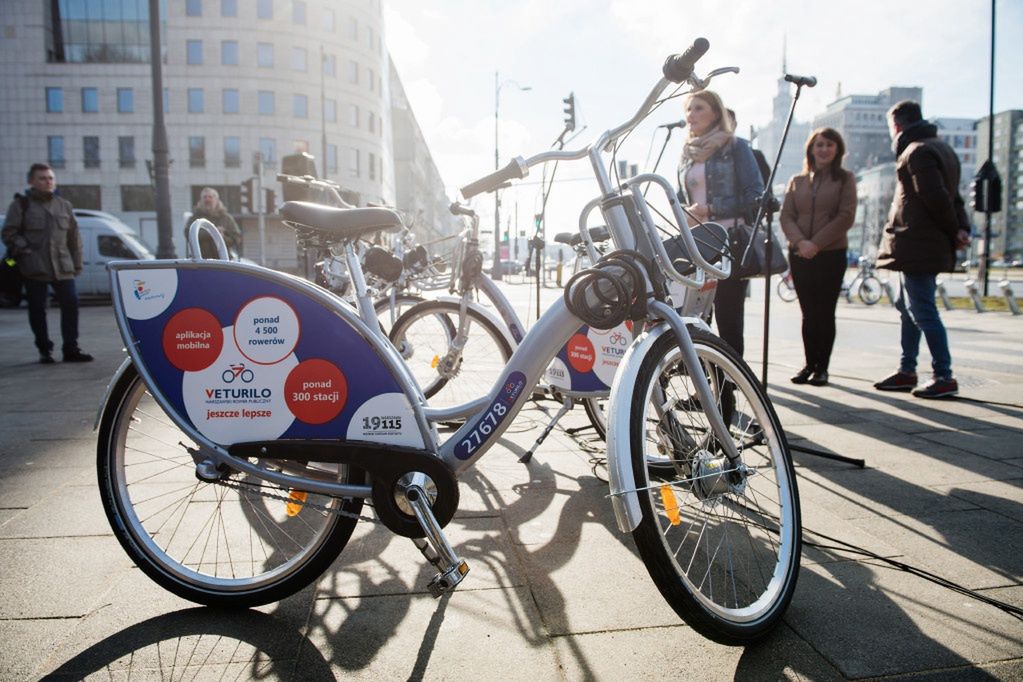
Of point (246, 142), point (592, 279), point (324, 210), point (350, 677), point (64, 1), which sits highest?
point (64, 1)

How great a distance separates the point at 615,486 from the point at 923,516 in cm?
184

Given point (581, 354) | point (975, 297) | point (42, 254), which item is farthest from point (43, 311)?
point (975, 297)

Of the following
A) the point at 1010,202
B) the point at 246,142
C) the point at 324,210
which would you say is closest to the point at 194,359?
the point at 324,210

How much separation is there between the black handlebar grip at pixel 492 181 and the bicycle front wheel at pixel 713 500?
0.69 m

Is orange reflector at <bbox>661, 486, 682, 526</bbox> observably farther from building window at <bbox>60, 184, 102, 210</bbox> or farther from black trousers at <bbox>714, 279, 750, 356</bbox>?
building window at <bbox>60, 184, 102, 210</bbox>

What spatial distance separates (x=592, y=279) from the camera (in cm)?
203

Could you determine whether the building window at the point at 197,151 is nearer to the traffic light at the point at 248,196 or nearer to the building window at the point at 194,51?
the building window at the point at 194,51

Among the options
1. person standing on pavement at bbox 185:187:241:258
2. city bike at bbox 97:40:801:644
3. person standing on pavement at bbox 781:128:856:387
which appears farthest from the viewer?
person standing on pavement at bbox 185:187:241:258

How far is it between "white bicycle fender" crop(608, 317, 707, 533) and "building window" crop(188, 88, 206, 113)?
50177 mm

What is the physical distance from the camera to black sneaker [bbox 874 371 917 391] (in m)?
5.52

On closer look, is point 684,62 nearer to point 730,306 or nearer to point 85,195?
point 730,306

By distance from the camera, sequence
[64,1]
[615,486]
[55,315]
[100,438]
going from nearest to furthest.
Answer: [615,486] → [100,438] → [55,315] → [64,1]

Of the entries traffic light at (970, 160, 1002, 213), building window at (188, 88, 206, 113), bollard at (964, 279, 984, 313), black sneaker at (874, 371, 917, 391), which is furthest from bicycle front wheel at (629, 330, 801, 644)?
building window at (188, 88, 206, 113)

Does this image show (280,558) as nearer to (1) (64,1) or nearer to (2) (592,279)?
(2) (592,279)
